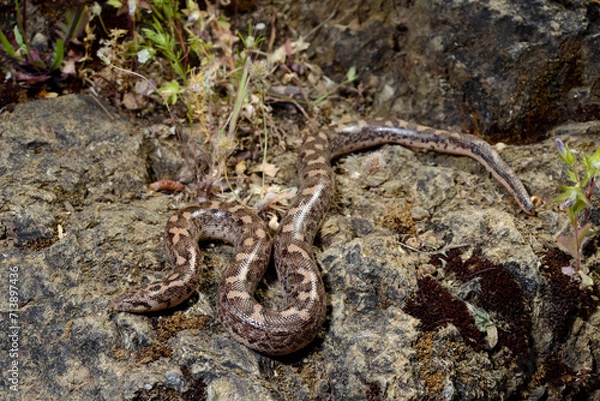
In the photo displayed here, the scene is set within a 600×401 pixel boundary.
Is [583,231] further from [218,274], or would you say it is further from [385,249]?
[218,274]

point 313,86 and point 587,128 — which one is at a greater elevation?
point 587,128

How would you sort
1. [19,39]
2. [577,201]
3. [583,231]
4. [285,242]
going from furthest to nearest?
1. [19,39]
2. [285,242]
3. [583,231]
4. [577,201]

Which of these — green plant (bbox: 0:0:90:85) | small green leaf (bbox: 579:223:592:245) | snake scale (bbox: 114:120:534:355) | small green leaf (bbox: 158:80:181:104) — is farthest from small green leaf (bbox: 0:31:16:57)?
small green leaf (bbox: 579:223:592:245)

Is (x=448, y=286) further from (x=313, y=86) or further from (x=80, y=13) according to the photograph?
(x=80, y=13)

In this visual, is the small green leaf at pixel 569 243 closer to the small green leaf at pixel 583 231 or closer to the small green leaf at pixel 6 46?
the small green leaf at pixel 583 231

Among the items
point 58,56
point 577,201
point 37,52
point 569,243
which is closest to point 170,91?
point 58,56

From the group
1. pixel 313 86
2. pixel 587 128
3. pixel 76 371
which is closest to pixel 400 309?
pixel 76 371

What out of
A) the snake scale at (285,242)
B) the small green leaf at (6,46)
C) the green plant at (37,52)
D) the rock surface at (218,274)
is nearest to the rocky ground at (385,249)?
the rock surface at (218,274)
